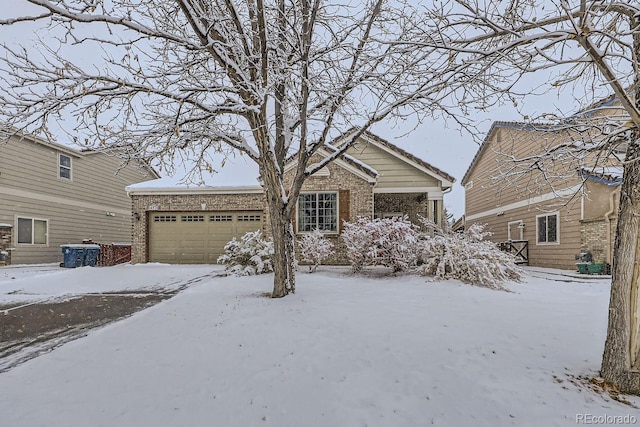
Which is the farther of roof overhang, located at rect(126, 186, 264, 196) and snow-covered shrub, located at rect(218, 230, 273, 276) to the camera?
roof overhang, located at rect(126, 186, 264, 196)

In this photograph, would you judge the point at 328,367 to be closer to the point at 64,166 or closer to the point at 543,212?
the point at 543,212

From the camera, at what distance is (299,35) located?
221 inches

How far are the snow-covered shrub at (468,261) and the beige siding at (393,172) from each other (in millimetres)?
4519

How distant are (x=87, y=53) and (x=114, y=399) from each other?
619 centimetres

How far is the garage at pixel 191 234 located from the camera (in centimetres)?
1313

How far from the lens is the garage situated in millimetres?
13133

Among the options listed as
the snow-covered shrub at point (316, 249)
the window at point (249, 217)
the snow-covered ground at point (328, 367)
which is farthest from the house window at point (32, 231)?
the snow-covered ground at point (328, 367)

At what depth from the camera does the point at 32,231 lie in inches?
546

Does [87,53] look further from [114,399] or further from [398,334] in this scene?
[398,334]

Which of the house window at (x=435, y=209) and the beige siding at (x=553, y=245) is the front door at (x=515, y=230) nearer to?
the beige siding at (x=553, y=245)

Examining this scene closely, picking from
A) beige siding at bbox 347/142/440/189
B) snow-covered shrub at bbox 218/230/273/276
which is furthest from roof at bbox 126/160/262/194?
beige siding at bbox 347/142/440/189

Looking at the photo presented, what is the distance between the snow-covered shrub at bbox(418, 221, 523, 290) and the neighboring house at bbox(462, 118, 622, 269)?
147 centimetres

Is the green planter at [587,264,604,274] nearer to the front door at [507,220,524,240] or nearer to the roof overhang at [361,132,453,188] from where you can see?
the front door at [507,220,524,240]

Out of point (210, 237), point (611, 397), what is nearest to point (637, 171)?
point (611, 397)
